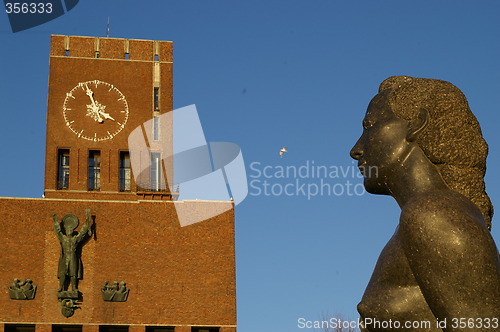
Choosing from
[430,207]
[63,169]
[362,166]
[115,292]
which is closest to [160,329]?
[115,292]

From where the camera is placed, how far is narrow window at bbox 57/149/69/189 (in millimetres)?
43781

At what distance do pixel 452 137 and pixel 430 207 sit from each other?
1.39ft

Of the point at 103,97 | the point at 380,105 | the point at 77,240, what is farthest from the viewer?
the point at 103,97

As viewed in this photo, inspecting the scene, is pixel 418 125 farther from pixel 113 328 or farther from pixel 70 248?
pixel 113 328

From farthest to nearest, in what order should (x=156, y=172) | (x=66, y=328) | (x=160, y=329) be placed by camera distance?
(x=156, y=172) → (x=160, y=329) → (x=66, y=328)

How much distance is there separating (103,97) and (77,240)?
23.5 feet

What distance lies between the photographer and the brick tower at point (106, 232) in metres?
40.4

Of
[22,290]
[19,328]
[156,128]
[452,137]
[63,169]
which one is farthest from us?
[156,128]

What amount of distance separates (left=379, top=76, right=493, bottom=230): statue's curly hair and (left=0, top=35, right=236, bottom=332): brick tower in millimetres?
36713

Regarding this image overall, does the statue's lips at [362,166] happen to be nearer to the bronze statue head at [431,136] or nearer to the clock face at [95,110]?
the bronze statue head at [431,136]

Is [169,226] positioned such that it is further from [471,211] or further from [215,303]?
[471,211]

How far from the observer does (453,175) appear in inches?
171

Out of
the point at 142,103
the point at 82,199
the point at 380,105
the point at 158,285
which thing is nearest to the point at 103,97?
the point at 142,103

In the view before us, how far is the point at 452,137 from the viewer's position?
432cm
